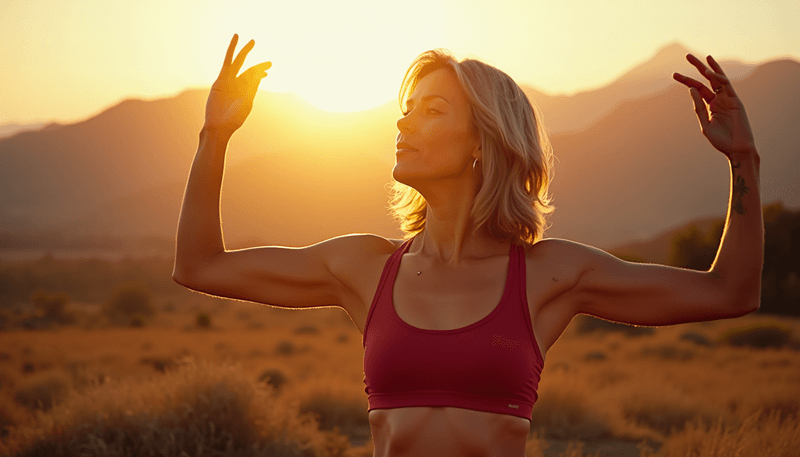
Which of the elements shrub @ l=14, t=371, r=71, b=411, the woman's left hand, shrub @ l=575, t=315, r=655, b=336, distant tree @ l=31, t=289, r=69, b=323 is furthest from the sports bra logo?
distant tree @ l=31, t=289, r=69, b=323

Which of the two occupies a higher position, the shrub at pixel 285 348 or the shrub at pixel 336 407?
the shrub at pixel 336 407

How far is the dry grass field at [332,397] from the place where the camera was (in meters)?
9.14

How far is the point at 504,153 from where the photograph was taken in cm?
268

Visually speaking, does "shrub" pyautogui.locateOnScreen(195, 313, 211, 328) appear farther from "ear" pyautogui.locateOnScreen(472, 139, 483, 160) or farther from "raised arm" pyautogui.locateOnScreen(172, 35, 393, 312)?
"ear" pyautogui.locateOnScreen(472, 139, 483, 160)

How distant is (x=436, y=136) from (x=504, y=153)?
0.28m

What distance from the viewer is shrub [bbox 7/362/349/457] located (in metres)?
8.99

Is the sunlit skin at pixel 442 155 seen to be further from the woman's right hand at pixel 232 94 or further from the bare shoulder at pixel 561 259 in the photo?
the woman's right hand at pixel 232 94

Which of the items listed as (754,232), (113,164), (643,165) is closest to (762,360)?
(754,232)

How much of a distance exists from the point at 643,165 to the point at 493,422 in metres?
143

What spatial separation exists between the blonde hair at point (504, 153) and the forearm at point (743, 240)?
625mm

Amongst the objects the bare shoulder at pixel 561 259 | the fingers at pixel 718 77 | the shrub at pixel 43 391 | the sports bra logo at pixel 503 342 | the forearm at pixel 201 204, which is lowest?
the shrub at pixel 43 391

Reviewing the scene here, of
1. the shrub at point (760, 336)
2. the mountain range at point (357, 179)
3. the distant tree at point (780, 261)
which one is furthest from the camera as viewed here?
the mountain range at point (357, 179)

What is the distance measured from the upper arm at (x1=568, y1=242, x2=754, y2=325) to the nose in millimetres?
779

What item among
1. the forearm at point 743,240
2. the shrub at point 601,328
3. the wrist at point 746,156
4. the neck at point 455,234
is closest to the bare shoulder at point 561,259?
the neck at point 455,234
